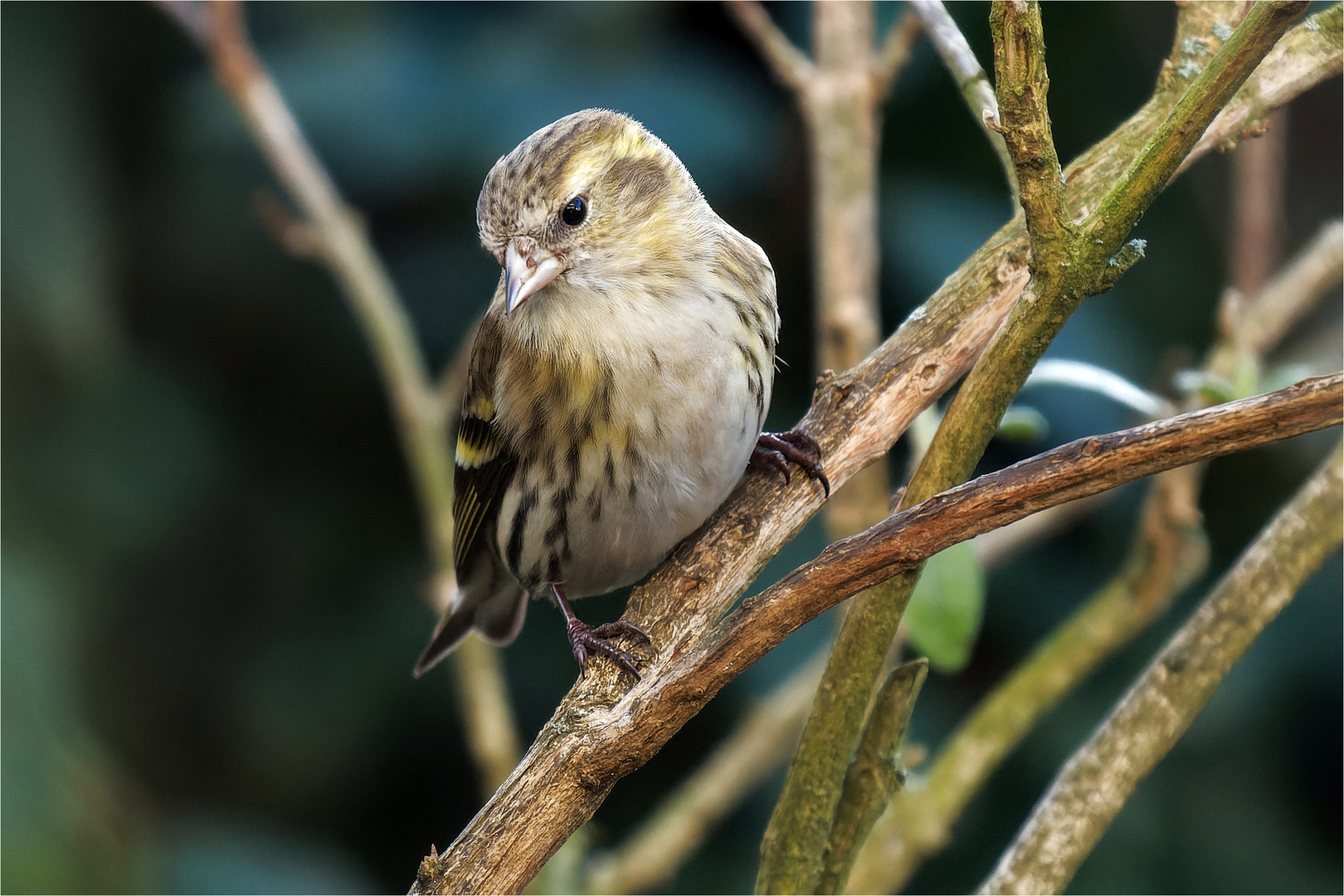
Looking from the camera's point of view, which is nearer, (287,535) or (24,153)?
(24,153)

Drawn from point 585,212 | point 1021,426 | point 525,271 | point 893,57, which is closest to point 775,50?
point 893,57

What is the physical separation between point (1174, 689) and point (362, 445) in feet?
6.16

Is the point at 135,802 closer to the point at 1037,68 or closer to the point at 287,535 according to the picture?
the point at 287,535

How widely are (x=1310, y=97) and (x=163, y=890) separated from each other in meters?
2.83

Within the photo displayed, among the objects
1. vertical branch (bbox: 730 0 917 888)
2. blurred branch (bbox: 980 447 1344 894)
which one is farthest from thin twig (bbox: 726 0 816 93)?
blurred branch (bbox: 980 447 1344 894)

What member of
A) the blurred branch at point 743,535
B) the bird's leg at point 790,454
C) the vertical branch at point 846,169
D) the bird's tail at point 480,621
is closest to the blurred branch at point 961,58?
the blurred branch at point 743,535

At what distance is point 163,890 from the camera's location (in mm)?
2285

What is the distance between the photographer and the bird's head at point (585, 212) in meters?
1.49

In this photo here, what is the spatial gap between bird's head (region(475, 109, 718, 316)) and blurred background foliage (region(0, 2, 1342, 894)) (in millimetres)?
753

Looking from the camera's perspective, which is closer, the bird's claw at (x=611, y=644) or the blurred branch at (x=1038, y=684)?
the bird's claw at (x=611, y=644)

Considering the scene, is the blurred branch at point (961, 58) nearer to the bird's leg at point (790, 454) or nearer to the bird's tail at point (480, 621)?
the bird's leg at point (790, 454)

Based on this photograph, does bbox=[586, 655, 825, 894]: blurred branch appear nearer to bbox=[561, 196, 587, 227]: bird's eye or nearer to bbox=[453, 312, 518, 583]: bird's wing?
bbox=[453, 312, 518, 583]: bird's wing

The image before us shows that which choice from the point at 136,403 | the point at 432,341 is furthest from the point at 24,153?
the point at 432,341

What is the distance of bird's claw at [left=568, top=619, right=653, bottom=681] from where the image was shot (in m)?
1.29
